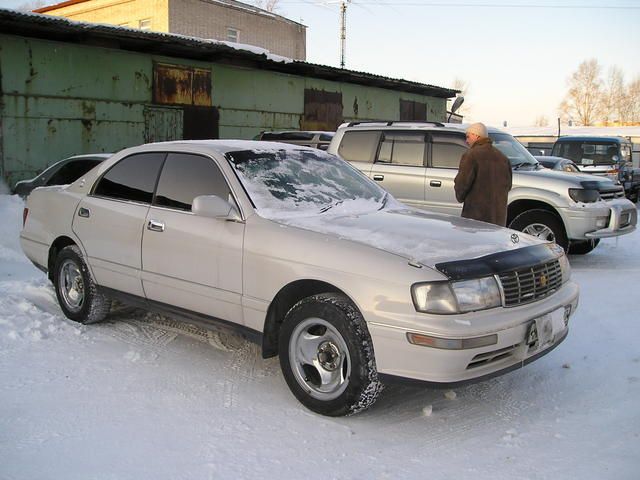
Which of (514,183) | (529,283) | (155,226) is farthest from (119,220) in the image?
(514,183)

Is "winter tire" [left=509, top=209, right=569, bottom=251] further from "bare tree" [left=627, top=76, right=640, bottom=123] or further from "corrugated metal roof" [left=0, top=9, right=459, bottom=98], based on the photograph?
"bare tree" [left=627, top=76, right=640, bottom=123]

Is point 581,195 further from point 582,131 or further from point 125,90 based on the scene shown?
point 582,131

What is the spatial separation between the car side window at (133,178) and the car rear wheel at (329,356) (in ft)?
5.63

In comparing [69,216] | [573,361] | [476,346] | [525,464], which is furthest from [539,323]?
[69,216]

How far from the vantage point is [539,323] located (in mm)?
3590

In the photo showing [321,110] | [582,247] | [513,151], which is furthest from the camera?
[321,110]

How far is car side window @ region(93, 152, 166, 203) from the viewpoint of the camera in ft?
15.7

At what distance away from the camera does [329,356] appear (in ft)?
12.1

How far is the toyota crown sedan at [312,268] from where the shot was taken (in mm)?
3340

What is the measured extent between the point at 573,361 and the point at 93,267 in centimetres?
374

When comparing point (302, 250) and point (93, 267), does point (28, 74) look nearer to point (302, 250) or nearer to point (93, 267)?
point (93, 267)

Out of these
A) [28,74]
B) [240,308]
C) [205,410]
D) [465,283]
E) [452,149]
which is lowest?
[205,410]

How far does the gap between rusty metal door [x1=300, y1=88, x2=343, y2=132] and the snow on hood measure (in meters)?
13.6

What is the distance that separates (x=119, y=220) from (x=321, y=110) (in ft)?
45.7
